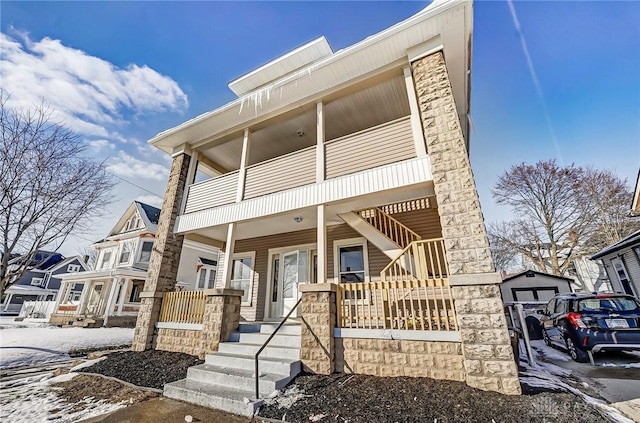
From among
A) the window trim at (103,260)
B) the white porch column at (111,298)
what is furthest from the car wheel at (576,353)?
the window trim at (103,260)

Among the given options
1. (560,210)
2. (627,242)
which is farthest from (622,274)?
(560,210)

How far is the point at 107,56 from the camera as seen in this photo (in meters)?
7.93

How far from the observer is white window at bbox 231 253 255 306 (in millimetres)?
8984

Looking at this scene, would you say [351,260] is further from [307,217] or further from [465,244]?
[465,244]

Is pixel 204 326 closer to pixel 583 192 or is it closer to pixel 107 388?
pixel 107 388

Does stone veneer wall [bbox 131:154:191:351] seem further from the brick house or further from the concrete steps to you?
the concrete steps

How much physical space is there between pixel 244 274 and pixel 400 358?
6.60 metres

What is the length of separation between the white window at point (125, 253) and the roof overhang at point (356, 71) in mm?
12232

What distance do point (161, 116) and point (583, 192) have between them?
2412 cm

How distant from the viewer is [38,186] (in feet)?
23.0

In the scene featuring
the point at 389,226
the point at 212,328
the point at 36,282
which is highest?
the point at 36,282

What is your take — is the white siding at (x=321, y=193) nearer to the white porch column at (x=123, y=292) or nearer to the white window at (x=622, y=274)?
the white porch column at (x=123, y=292)

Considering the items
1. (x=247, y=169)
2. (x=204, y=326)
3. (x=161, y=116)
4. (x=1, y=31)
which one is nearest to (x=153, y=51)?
(x=161, y=116)

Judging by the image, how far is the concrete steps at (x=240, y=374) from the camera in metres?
A: 3.59
